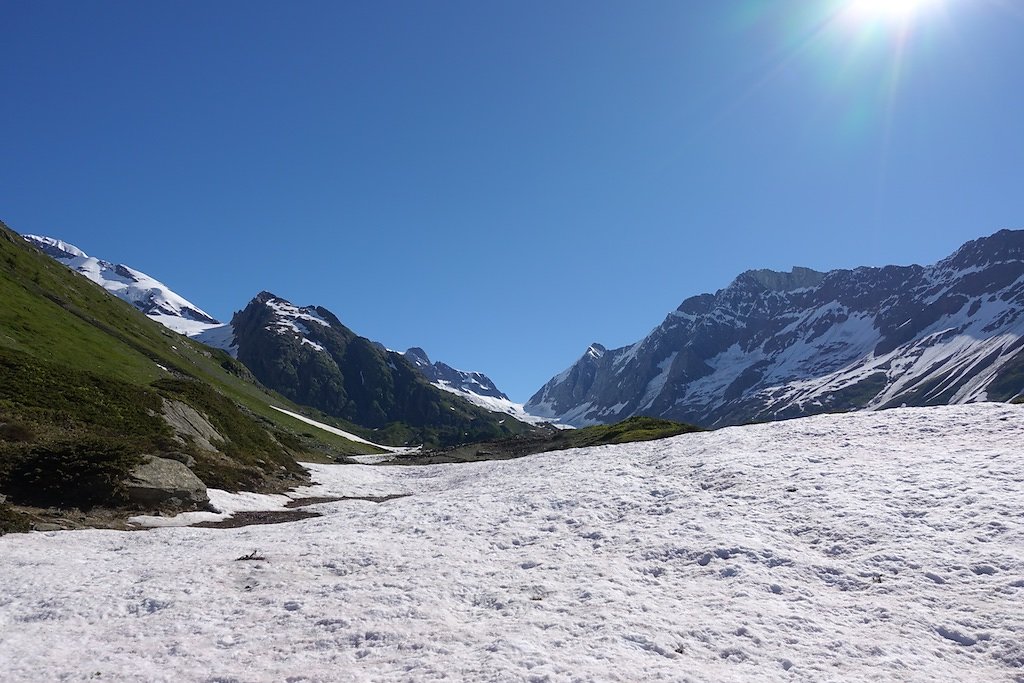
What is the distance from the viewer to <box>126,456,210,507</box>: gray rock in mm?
27812

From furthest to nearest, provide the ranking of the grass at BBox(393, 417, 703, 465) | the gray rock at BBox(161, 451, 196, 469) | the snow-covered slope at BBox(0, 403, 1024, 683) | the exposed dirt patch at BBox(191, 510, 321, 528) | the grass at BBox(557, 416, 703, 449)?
the grass at BBox(393, 417, 703, 465), the grass at BBox(557, 416, 703, 449), the gray rock at BBox(161, 451, 196, 469), the exposed dirt patch at BBox(191, 510, 321, 528), the snow-covered slope at BBox(0, 403, 1024, 683)

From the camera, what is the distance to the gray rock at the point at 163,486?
→ 27.8 m

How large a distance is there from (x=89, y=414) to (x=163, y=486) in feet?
44.5

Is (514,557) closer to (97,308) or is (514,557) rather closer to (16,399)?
(16,399)

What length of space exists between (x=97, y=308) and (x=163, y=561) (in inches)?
3953

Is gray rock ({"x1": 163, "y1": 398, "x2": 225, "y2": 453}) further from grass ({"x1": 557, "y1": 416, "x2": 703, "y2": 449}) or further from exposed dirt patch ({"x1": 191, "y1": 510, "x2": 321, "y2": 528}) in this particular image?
grass ({"x1": 557, "y1": 416, "x2": 703, "y2": 449})

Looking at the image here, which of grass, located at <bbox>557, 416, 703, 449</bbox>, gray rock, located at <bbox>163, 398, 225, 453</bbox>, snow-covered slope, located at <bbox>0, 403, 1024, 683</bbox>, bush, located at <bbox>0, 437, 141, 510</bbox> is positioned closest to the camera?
snow-covered slope, located at <bbox>0, 403, 1024, 683</bbox>

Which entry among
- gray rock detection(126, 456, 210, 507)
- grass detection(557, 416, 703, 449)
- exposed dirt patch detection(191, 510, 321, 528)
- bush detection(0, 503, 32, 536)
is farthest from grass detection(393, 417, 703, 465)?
bush detection(0, 503, 32, 536)

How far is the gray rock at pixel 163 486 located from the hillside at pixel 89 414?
69cm

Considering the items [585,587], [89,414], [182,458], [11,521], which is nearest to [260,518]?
[182,458]

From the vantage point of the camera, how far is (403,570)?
19.7m

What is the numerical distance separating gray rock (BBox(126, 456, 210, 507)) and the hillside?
69cm

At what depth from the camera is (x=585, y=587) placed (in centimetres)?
1800

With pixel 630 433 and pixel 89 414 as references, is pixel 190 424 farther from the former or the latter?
pixel 630 433
